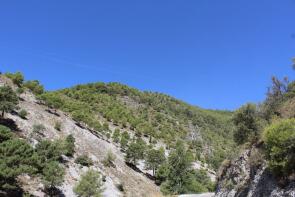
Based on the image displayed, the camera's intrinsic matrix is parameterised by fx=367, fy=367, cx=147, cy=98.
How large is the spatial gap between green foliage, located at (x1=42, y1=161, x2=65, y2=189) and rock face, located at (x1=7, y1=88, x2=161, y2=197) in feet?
4.71

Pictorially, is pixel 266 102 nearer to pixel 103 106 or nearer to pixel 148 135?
pixel 148 135

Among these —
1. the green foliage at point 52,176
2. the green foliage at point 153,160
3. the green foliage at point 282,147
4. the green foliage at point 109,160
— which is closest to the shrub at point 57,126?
the green foliage at point 109,160

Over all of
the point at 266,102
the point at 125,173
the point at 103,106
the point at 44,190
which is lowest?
the point at 44,190

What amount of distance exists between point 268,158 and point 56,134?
48.3m

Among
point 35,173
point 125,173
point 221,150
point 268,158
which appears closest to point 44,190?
point 35,173

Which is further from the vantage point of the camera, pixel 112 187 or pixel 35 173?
pixel 112 187

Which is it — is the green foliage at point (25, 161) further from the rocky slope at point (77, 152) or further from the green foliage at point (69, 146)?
the green foliage at point (69, 146)

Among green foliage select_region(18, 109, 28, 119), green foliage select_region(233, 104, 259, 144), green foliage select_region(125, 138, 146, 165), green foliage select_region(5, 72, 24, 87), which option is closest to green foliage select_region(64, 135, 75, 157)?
green foliage select_region(18, 109, 28, 119)

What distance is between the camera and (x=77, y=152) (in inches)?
2438

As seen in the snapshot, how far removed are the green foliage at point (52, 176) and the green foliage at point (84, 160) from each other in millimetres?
9475

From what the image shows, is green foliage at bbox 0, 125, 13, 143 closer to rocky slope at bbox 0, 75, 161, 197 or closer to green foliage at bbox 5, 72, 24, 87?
rocky slope at bbox 0, 75, 161, 197

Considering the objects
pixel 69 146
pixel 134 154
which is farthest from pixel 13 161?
pixel 134 154

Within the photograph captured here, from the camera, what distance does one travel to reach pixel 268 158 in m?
20.8

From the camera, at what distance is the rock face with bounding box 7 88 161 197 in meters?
54.4
